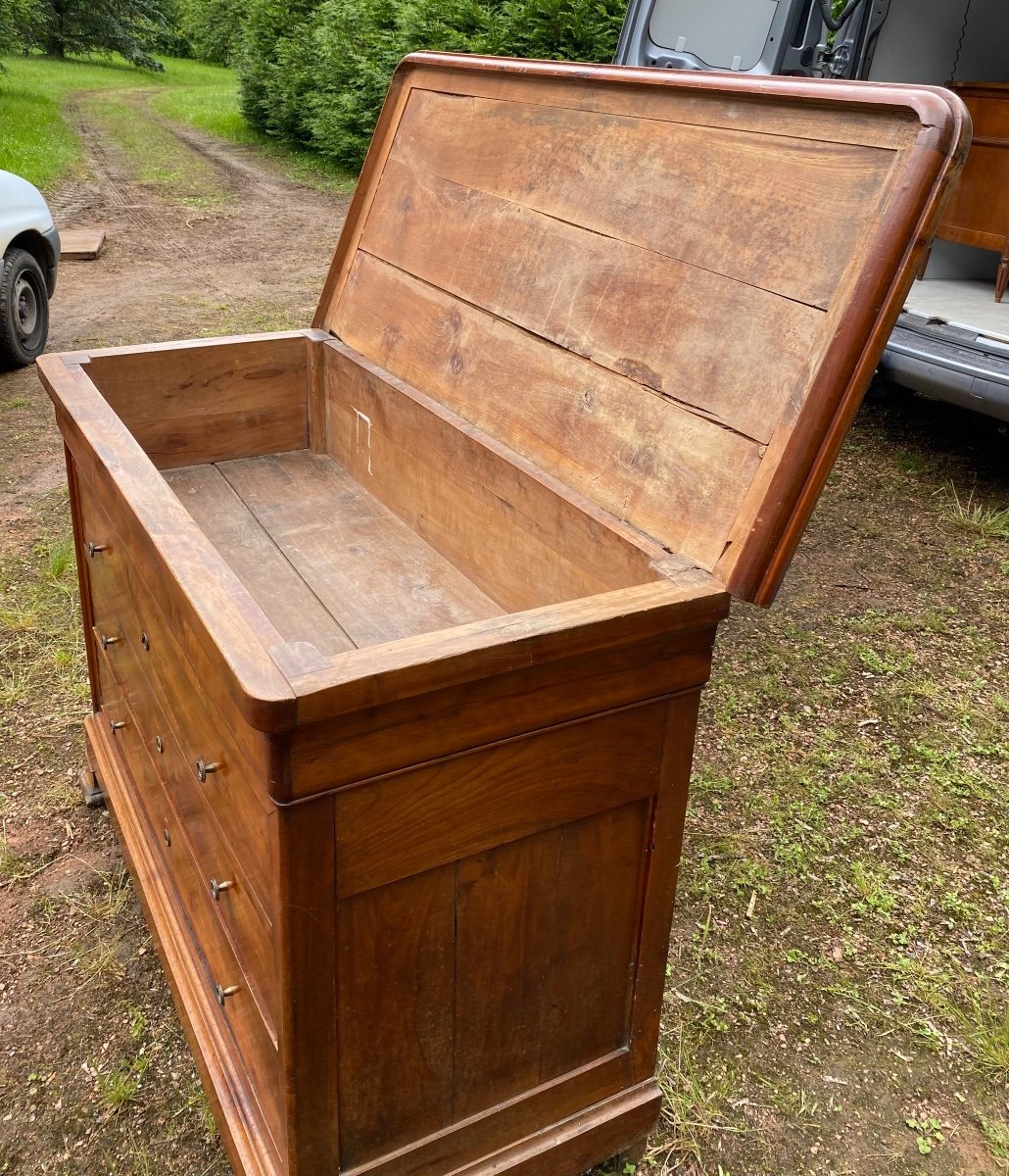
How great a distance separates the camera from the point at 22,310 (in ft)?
18.7

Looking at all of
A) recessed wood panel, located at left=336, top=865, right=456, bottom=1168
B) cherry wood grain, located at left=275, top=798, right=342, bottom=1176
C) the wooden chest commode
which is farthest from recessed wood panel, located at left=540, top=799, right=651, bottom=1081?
cherry wood grain, located at left=275, top=798, right=342, bottom=1176

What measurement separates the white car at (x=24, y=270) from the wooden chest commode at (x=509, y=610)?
369 centimetres

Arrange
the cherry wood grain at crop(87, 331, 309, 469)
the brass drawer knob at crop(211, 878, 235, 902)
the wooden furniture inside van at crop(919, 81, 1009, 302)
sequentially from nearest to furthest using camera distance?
the brass drawer knob at crop(211, 878, 235, 902), the cherry wood grain at crop(87, 331, 309, 469), the wooden furniture inside van at crop(919, 81, 1009, 302)

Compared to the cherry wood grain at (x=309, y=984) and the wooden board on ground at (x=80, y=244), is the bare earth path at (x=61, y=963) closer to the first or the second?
the cherry wood grain at (x=309, y=984)

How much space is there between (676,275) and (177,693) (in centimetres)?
99

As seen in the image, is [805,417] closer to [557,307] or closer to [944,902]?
[557,307]

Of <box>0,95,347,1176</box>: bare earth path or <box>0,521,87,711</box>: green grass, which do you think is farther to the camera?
<box>0,521,87,711</box>: green grass

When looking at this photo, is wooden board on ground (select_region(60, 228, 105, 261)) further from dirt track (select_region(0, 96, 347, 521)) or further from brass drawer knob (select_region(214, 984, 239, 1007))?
brass drawer knob (select_region(214, 984, 239, 1007))

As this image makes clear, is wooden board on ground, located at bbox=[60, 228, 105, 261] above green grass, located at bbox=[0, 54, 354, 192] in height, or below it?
above

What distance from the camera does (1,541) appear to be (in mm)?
3939

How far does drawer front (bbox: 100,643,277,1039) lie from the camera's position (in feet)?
4.80

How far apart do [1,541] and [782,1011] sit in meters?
3.15

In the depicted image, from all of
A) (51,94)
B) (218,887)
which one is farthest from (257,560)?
(51,94)

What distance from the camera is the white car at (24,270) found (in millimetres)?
5348
